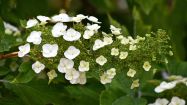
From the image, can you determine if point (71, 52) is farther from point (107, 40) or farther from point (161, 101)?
point (161, 101)

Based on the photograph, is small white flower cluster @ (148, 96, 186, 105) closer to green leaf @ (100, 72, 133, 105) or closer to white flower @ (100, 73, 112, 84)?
green leaf @ (100, 72, 133, 105)

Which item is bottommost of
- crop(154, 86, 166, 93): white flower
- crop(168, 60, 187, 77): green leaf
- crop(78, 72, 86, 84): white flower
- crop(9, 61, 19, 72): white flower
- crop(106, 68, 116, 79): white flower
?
crop(78, 72, 86, 84): white flower

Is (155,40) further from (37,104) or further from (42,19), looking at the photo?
(37,104)

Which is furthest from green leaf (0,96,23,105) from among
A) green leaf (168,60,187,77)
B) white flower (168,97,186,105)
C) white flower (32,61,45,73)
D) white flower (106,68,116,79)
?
green leaf (168,60,187,77)

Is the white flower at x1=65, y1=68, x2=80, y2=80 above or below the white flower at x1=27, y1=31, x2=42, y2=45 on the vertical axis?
below

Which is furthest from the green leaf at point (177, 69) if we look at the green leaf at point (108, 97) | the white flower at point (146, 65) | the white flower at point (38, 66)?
the white flower at point (38, 66)

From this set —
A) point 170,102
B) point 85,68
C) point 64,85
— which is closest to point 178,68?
point 170,102

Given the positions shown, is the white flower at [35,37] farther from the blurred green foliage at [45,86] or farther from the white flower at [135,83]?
the white flower at [135,83]

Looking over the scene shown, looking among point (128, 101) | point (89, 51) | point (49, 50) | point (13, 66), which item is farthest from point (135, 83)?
point (13, 66)

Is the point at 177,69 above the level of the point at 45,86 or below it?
above
